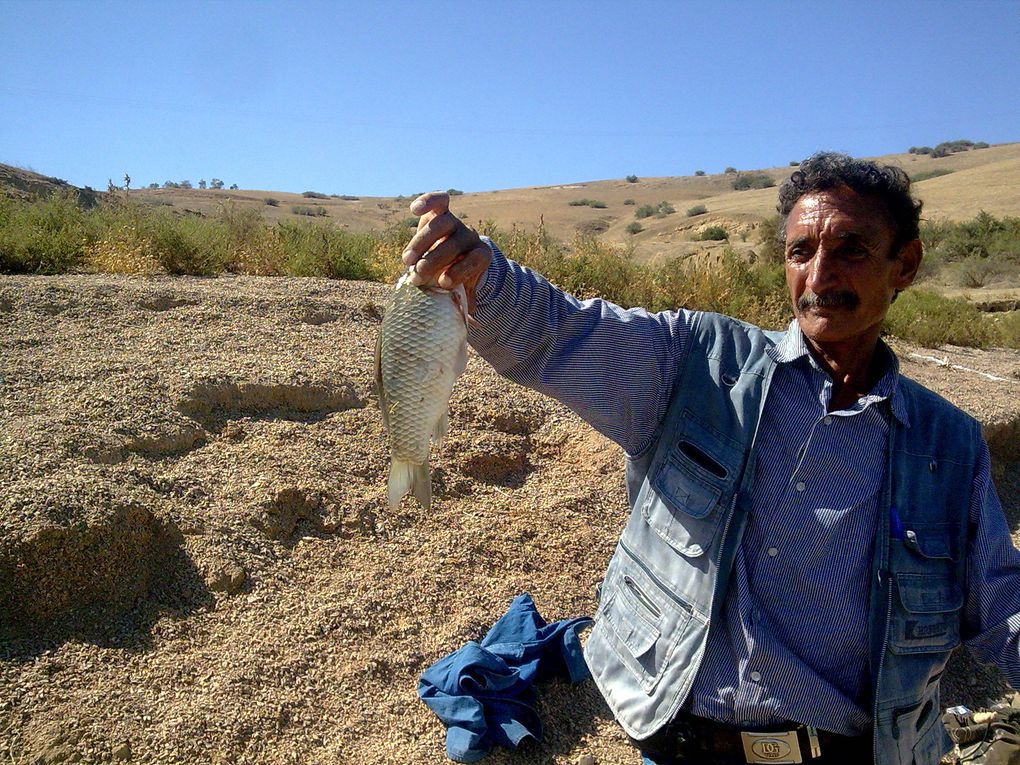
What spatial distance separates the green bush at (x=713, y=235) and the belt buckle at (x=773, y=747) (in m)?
Answer: 22.4

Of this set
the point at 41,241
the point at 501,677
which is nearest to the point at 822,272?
the point at 501,677

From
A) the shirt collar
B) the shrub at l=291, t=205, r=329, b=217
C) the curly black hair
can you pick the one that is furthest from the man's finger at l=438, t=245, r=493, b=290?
the shrub at l=291, t=205, r=329, b=217

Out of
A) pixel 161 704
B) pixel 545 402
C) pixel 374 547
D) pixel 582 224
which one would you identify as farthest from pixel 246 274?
pixel 582 224

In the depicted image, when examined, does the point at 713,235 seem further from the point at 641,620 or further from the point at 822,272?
the point at 641,620

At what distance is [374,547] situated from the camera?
13.1 ft

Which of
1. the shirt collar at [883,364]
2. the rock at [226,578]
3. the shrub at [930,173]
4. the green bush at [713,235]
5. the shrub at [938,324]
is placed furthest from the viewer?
the shrub at [930,173]

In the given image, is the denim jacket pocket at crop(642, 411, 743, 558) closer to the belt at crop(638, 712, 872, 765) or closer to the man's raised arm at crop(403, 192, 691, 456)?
the man's raised arm at crop(403, 192, 691, 456)

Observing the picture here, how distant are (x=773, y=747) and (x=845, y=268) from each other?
1.23 metres

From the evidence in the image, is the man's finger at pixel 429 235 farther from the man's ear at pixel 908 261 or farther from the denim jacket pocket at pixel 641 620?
the man's ear at pixel 908 261

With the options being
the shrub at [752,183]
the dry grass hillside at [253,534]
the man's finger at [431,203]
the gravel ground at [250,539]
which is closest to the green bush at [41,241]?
the dry grass hillside at [253,534]

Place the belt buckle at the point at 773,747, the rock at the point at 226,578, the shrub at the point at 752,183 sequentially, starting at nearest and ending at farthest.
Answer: the belt buckle at the point at 773,747 → the rock at the point at 226,578 → the shrub at the point at 752,183

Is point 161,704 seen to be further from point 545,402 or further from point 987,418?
point 987,418

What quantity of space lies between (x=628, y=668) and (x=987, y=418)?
5533 mm

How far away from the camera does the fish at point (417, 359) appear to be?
5.08ft
